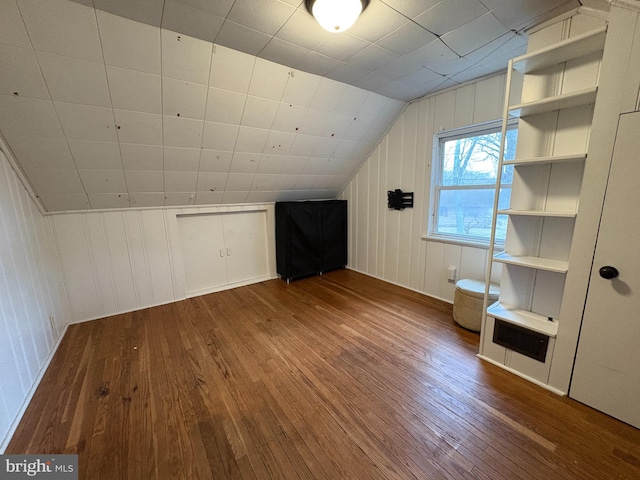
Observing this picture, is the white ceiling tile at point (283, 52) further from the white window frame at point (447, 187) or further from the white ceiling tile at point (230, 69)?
the white window frame at point (447, 187)

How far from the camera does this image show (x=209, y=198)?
3.19m

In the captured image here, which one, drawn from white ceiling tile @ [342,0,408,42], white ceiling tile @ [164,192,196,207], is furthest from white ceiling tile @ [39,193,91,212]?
white ceiling tile @ [342,0,408,42]

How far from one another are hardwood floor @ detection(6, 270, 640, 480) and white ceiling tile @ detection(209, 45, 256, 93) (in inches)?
85.9

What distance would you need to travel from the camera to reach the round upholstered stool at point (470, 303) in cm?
229

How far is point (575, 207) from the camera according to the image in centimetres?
169

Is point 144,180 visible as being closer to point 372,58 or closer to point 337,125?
point 337,125

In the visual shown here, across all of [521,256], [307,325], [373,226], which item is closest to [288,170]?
[373,226]

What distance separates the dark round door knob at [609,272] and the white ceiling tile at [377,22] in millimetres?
1886

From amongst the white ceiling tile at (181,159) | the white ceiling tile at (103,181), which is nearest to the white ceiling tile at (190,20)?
the white ceiling tile at (181,159)

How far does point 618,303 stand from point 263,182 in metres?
3.24

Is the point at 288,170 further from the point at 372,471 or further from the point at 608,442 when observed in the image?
the point at 608,442

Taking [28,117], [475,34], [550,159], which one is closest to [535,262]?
[550,159]

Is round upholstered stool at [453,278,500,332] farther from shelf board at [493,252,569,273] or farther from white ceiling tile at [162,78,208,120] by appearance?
white ceiling tile at [162,78,208,120]

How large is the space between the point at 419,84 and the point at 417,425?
2.91 m
